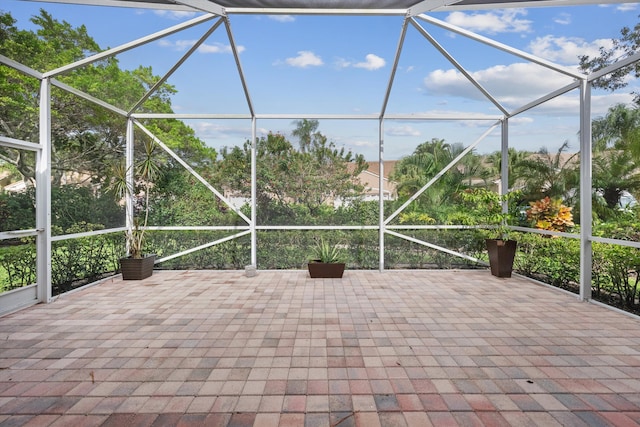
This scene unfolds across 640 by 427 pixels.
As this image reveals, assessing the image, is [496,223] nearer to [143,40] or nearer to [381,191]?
[381,191]

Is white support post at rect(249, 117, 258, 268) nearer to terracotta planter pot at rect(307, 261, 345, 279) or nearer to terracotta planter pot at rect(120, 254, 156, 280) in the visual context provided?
terracotta planter pot at rect(307, 261, 345, 279)

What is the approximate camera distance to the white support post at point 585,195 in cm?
453

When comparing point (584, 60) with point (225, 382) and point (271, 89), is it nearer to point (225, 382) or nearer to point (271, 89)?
point (271, 89)

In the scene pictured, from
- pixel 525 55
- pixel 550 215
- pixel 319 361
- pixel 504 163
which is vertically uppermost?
pixel 525 55

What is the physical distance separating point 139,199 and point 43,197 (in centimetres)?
210

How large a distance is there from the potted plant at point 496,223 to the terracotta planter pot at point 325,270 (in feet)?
8.20

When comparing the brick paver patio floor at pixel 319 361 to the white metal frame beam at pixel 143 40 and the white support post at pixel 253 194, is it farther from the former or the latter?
the white metal frame beam at pixel 143 40

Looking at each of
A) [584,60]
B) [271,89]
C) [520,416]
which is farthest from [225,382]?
[584,60]

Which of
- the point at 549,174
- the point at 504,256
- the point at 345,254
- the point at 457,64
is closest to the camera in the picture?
the point at 457,64

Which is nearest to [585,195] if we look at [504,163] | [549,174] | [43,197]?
[549,174]

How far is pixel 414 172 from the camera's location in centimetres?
667

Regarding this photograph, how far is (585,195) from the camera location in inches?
179

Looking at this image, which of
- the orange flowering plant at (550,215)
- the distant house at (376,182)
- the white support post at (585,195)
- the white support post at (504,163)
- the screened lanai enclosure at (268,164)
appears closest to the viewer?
the white support post at (585,195)

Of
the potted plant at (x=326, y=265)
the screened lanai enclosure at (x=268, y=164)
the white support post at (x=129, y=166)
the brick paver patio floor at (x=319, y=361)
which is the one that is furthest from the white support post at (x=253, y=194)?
the white support post at (x=129, y=166)
